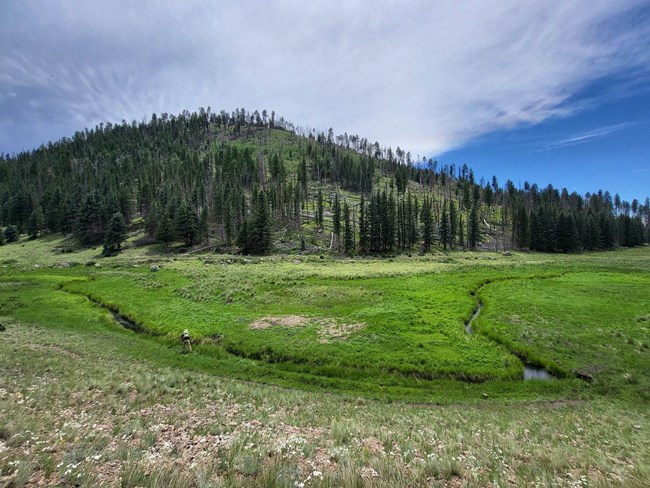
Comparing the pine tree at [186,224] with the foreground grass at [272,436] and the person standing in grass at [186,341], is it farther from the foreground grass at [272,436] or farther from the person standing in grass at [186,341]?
the foreground grass at [272,436]

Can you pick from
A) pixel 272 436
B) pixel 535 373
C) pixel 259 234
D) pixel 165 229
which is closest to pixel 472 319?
pixel 535 373

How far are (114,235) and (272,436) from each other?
99546mm

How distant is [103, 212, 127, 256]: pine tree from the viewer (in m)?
89.1

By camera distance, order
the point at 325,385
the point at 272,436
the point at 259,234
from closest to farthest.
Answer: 1. the point at 272,436
2. the point at 325,385
3. the point at 259,234

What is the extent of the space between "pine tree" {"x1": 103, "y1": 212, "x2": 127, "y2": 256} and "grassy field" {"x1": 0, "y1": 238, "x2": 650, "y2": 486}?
150 feet

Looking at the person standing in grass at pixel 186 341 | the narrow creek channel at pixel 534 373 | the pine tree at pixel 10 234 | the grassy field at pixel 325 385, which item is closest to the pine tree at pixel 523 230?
the grassy field at pixel 325 385

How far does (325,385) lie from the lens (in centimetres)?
1959

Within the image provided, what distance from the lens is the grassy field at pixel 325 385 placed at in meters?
7.47

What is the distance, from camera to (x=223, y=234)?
112 meters

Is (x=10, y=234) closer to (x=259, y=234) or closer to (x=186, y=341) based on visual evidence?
(x=259, y=234)

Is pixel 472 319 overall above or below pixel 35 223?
below

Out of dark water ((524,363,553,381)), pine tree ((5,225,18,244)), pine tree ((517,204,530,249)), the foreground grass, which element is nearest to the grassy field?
the foreground grass

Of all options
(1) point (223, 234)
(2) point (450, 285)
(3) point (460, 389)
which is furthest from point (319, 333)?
(1) point (223, 234)

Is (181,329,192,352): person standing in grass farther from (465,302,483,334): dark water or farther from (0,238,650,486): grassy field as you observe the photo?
(465,302,483,334): dark water
